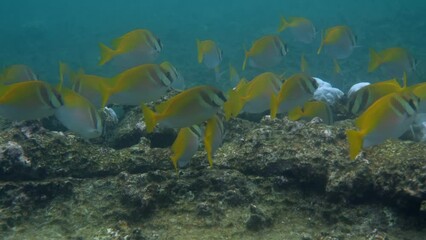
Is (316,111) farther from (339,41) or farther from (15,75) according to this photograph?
(15,75)

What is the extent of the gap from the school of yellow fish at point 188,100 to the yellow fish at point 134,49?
0.04 feet

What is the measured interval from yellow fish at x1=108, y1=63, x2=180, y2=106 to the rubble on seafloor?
3.64ft

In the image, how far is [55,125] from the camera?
286 inches

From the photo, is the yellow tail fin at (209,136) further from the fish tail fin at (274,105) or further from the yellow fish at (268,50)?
the yellow fish at (268,50)

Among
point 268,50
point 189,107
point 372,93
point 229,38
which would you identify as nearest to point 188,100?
point 189,107

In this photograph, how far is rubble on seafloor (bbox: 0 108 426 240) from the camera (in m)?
3.97

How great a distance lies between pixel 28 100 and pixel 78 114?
509 mm

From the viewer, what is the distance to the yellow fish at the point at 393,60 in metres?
6.12

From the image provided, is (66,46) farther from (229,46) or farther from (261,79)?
(261,79)

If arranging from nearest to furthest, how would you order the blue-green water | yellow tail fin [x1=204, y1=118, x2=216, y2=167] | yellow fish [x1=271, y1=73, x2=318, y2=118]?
1. yellow tail fin [x1=204, y1=118, x2=216, y2=167]
2. yellow fish [x1=271, y1=73, x2=318, y2=118]
3. the blue-green water

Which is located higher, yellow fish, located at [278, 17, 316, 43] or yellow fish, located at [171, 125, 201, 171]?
yellow fish, located at [278, 17, 316, 43]

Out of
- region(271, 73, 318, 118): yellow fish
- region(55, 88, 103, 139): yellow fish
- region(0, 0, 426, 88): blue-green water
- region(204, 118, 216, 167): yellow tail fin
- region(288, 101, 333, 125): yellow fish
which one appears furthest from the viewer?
region(0, 0, 426, 88): blue-green water

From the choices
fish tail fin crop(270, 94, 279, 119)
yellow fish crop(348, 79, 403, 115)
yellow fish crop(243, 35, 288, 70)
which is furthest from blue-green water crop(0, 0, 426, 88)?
fish tail fin crop(270, 94, 279, 119)

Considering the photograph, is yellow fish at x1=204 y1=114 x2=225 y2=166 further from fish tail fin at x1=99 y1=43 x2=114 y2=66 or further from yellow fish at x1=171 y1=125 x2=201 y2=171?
fish tail fin at x1=99 y1=43 x2=114 y2=66
